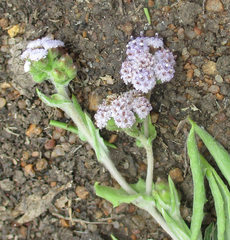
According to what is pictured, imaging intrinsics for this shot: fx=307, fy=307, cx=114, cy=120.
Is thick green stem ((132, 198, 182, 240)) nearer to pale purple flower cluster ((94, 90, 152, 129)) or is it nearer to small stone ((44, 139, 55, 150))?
pale purple flower cluster ((94, 90, 152, 129))

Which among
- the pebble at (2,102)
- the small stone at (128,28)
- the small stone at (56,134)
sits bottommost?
the small stone at (56,134)

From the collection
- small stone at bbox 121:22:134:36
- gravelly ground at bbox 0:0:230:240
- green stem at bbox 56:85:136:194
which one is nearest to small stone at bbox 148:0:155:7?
gravelly ground at bbox 0:0:230:240

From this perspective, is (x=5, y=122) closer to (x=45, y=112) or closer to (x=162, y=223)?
(x=45, y=112)

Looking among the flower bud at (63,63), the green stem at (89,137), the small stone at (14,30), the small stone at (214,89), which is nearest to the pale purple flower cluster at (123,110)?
the green stem at (89,137)

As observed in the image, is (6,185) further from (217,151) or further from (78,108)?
(217,151)

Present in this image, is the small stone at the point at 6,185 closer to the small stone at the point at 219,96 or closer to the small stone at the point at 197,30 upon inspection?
the small stone at the point at 219,96

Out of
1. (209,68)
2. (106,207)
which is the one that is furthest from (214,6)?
(106,207)
